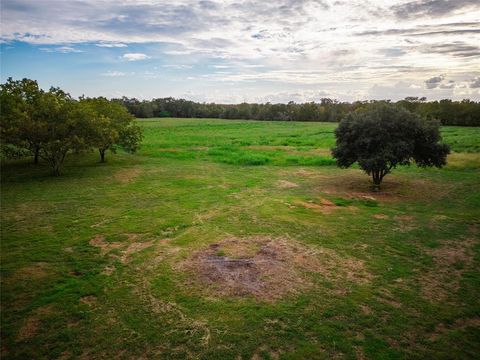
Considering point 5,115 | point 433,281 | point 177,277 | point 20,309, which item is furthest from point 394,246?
point 5,115

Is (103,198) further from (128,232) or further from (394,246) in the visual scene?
(394,246)

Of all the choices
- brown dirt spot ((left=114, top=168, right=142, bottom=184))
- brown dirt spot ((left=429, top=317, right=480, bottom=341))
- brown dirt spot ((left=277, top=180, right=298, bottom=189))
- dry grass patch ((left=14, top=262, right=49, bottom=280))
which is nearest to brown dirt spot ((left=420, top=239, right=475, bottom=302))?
brown dirt spot ((left=429, top=317, right=480, bottom=341))

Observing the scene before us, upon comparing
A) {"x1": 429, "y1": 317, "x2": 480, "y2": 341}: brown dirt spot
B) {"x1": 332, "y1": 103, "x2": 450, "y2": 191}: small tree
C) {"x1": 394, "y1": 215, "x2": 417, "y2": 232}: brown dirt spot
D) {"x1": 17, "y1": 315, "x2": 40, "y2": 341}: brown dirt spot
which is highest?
{"x1": 332, "y1": 103, "x2": 450, "y2": 191}: small tree

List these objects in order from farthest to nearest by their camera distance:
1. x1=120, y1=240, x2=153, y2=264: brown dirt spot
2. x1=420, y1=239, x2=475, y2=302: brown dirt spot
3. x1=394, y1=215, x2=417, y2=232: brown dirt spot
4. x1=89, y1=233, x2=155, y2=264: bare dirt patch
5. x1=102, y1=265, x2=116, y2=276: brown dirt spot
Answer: x1=394, y1=215, x2=417, y2=232: brown dirt spot < x1=89, y1=233, x2=155, y2=264: bare dirt patch < x1=120, y1=240, x2=153, y2=264: brown dirt spot < x1=102, y1=265, x2=116, y2=276: brown dirt spot < x1=420, y1=239, x2=475, y2=302: brown dirt spot

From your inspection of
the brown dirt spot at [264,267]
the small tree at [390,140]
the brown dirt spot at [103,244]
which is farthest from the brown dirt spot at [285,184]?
the brown dirt spot at [103,244]

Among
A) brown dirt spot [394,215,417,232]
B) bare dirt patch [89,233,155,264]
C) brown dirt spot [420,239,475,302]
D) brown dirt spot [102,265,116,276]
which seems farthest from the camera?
brown dirt spot [394,215,417,232]

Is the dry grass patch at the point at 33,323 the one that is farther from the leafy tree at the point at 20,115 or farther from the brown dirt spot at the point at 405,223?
the leafy tree at the point at 20,115

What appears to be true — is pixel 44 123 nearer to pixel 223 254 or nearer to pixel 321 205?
pixel 223 254

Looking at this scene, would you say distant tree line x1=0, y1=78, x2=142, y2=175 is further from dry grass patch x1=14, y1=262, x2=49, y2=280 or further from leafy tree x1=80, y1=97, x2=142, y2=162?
dry grass patch x1=14, y1=262, x2=49, y2=280
